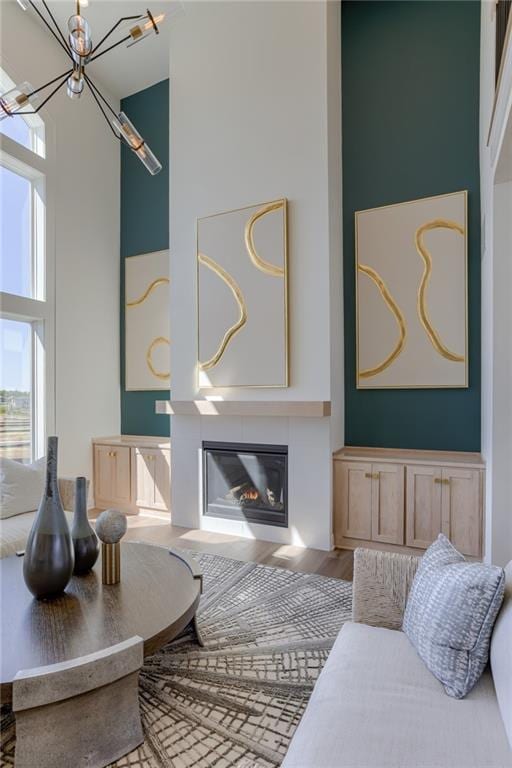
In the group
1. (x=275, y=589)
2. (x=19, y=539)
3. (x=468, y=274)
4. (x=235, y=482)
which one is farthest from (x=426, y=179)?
(x=19, y=539)

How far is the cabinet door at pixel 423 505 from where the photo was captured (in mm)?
3164

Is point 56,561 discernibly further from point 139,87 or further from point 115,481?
point 139,87

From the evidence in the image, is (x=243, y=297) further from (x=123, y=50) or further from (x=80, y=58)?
(x=123, y=50)

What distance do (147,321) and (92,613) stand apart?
3867 millimetres

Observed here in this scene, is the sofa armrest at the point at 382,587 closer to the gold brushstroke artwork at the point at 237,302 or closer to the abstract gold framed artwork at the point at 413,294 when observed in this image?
the abstract gold framed artwork at the point at 413,294

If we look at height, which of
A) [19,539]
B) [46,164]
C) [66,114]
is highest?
[66,114]

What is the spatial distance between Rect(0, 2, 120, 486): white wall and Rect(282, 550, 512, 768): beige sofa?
3974 mm

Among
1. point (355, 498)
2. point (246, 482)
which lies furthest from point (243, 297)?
point (355, 498)

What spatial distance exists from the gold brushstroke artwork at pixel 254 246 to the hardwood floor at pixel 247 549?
234 centimetres

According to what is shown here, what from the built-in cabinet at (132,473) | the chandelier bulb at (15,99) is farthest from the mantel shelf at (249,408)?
the chandelier bulb at (15,99)

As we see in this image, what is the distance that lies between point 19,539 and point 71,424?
2.04m

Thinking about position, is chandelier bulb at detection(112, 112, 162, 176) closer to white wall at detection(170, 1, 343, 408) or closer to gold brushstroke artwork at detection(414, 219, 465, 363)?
white wall at detection(170, 1, 343, 408)

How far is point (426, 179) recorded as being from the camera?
12.0ft

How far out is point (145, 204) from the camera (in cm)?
513
